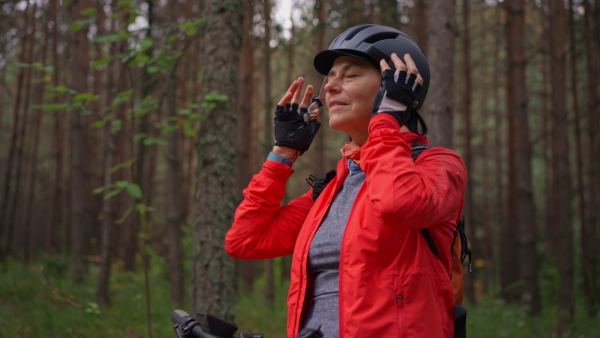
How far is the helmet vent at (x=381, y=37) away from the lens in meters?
2.42

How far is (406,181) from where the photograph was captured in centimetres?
190

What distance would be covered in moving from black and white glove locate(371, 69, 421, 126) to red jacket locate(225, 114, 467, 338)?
50 mm

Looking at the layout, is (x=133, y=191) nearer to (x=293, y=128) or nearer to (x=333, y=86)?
(x=293, y=128)

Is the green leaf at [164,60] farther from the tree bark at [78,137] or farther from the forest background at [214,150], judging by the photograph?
the tree bark at [78,137]

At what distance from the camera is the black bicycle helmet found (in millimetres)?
2371

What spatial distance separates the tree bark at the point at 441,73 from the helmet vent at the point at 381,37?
352 cm

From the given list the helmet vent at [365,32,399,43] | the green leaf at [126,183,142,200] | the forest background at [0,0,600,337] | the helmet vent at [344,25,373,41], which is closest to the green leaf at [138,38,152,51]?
the forest background at [0,0,600,337]

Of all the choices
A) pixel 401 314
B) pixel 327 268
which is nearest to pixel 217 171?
pixel 327 268

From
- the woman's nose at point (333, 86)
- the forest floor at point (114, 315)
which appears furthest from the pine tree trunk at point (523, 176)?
the woman's nose at point (333, 86)

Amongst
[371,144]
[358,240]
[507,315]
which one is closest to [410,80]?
[371,144]

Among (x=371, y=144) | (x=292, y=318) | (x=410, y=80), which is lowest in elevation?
(x=292, y=318)

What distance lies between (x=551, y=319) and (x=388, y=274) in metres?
11.1

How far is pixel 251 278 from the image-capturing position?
14.8 m

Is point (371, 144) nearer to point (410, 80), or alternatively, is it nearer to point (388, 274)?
point (410, 80)
